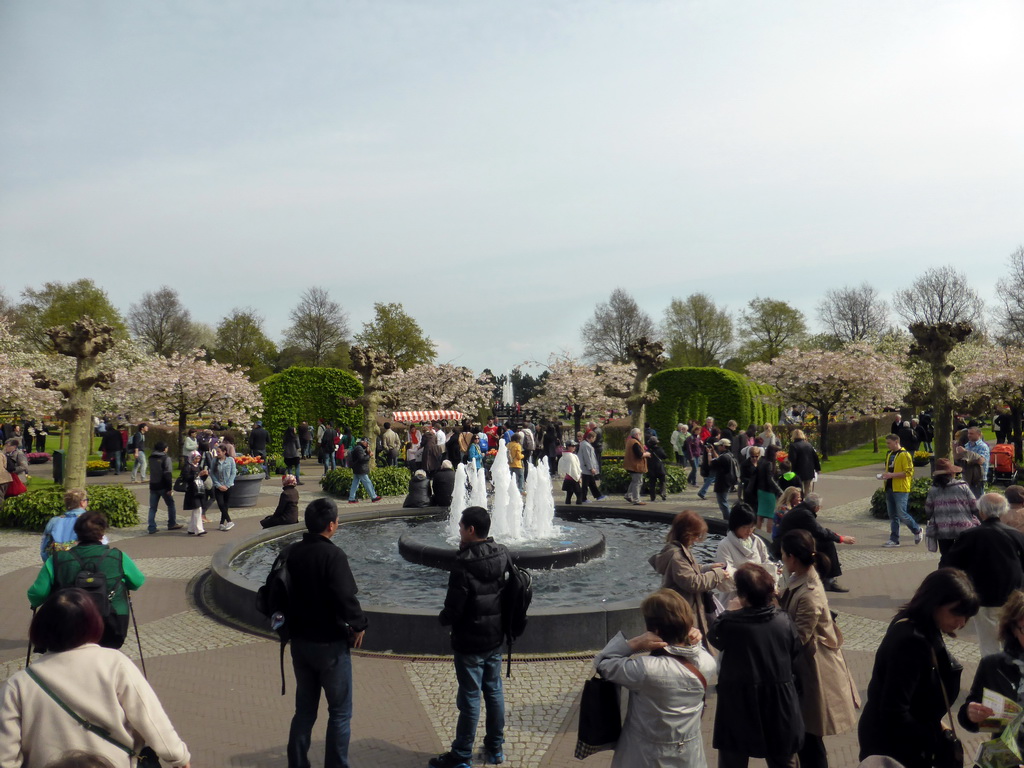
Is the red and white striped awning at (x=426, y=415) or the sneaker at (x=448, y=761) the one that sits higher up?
the red and white striped awning at (x=426, y=415)

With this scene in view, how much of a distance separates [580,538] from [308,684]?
24.4ft

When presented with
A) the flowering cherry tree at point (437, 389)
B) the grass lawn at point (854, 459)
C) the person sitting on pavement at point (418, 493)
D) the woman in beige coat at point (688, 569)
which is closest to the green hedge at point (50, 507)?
the person sitting on pavement at point (418, 493)

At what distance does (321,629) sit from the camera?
181 inches

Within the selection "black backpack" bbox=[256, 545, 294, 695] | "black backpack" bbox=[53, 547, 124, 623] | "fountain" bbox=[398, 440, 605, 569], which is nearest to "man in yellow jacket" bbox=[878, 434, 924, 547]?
"fountain" bbox=[398, 440, 605, 569]

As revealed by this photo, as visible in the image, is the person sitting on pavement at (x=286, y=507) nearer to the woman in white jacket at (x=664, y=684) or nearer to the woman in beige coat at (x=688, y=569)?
the woman in beige coat at (x=688, y=569)

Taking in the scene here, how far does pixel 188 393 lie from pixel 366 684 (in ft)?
75.5

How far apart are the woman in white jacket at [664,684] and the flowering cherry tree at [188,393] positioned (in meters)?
25.2

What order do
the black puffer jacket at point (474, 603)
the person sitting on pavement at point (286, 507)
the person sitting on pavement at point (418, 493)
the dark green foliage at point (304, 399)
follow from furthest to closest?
the dark green foliage at point (304, 399), the person sitting on pavement at point (418, 493), the person sitting on pavement at point (286, 507), the black puffer jacket at point (474, 603)

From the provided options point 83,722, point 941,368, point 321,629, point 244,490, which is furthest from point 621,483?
point 83,722

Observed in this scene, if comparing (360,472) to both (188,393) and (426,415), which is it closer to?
(188,393)

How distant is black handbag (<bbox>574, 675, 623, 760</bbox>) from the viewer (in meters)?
3.56

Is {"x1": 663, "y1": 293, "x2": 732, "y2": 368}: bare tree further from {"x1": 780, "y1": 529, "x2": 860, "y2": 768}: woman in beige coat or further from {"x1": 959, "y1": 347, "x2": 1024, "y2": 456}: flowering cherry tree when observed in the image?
{"x1": 780, "y1": 529, "x2": 860, "y2": 768}: woman in beige coat

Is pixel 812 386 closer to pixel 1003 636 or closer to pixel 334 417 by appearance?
pixel 334 417

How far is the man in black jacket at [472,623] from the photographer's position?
4859 millimetres
